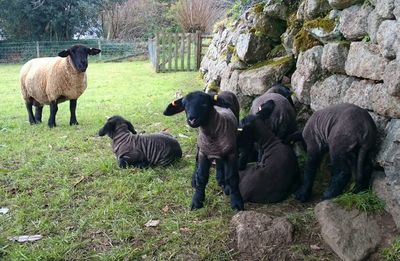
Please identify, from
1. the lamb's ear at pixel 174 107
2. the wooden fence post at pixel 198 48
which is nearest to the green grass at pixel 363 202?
the lamb's ear at pixel 174 107

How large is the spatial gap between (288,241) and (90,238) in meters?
1.94

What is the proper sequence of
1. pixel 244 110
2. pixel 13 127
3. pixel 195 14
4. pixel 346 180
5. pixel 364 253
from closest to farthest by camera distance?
pixel 364 253, pixel 346 180, pixel 244 110, pixel 13 127, pixel 195 14

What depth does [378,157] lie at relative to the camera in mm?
4410

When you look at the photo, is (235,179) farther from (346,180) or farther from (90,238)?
(90,238)

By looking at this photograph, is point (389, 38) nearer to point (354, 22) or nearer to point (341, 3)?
point (354, 22)

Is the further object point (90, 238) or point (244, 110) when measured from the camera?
point (244, 110)

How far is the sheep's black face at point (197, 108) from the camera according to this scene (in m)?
4.49

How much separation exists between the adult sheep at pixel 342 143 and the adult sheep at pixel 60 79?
5.85m

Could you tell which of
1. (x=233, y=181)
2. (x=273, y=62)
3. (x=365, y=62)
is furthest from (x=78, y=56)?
(x=365, y=62)

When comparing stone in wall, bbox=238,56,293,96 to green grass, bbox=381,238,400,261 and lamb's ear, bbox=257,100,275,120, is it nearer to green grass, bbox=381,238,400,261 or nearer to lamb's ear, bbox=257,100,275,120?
lamb's ear, bbox=257,100,275,120

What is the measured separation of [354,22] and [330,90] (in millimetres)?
839

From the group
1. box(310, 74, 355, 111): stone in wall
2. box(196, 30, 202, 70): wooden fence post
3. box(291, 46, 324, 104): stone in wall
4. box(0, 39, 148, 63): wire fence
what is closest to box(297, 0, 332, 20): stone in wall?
box(291, 46, 324, 104): stone in wall

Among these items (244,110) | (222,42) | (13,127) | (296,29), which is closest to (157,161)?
(244,110)

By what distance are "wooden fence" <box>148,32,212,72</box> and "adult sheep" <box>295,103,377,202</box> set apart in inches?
668
